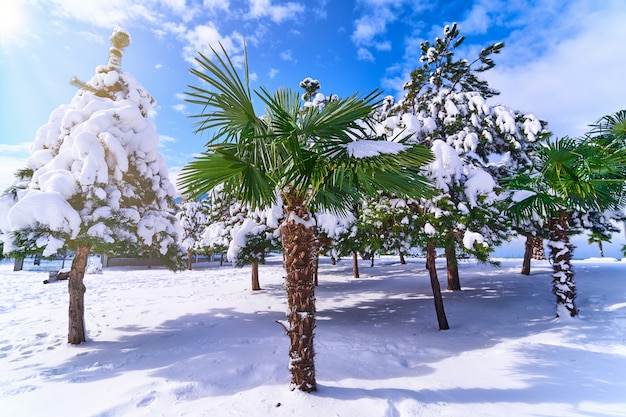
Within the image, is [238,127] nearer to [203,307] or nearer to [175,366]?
[175,366]

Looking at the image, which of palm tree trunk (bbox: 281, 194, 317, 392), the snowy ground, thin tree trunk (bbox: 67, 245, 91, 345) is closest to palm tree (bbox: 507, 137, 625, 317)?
the snowy ground

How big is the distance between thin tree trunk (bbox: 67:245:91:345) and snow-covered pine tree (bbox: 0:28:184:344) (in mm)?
22

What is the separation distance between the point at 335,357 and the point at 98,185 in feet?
25.0

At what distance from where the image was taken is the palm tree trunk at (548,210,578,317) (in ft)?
31.4

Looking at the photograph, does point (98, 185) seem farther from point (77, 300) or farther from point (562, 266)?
point (562, 266)

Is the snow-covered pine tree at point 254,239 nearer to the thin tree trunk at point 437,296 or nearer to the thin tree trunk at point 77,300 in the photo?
the thin tree trunk at point 77,300

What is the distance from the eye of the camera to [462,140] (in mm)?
11531

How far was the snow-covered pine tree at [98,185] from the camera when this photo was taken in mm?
7188

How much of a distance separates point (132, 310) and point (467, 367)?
11934 millimetres

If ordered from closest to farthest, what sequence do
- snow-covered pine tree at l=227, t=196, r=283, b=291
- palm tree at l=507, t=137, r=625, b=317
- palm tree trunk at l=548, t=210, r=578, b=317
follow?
palm tree at l=507, t=137, r=625, b=317, palm tree trunk at l=548, t=210, r=578, b=317, snow-covered pine tree at l=227, t=196, r=283, b=291

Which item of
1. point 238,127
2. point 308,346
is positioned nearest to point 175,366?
point 308,346

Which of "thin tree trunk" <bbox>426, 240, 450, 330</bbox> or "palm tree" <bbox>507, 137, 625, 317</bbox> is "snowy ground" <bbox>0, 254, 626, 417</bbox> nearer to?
"thin tree trunk" <bbox>426, 240, 450, 330</bbox>

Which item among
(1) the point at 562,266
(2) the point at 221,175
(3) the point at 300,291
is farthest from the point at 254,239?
(1) the point at 562,266

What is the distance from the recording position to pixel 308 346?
4.59 m
